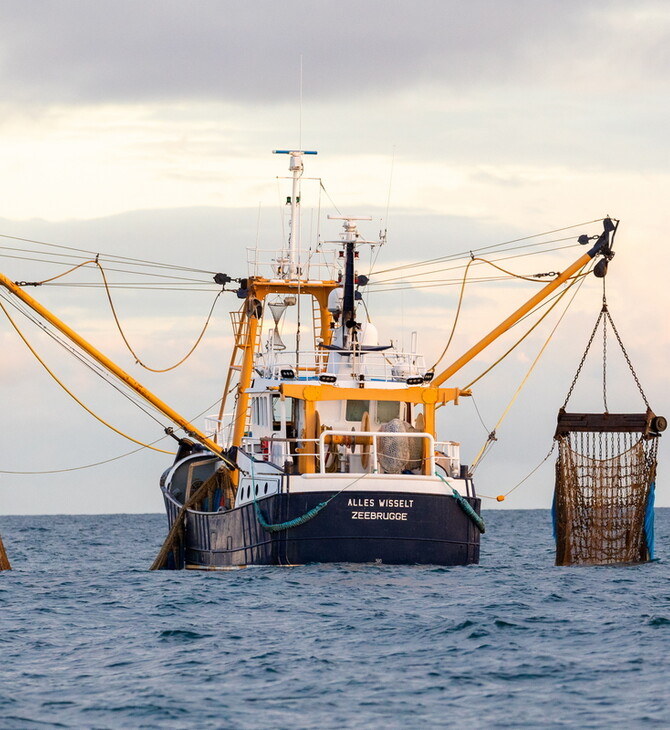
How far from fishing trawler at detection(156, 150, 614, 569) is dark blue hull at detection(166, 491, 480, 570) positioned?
0.9 inches

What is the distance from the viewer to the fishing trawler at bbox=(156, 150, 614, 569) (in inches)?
1207

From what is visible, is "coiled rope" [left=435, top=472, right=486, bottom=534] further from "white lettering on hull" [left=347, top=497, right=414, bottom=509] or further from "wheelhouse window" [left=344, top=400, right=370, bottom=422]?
"wheelhouse window" [left=344, top=400, right=370, bottom=422]

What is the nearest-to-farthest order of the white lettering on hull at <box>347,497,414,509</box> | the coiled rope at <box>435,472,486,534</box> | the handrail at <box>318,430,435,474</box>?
the white lettering on hull at <box>347,497,414,509</box> → the handrail at <box>318,430,435,474</box> → the coiled rope at <box>435,472,486,534</box>

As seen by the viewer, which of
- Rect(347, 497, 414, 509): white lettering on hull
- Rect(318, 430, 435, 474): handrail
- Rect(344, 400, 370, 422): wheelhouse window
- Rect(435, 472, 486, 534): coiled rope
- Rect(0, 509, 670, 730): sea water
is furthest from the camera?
Rect(344, 400, 370, 422): wheelhouse window

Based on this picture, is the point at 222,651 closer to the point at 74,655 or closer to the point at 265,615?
the point at 74,655

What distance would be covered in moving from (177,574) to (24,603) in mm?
7429

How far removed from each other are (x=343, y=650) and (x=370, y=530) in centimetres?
961

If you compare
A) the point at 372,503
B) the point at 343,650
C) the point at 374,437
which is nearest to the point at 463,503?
the point at 372,503

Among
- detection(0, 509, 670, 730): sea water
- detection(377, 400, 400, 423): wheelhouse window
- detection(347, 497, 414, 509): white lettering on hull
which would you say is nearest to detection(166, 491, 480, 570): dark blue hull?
detection(347, 497, 414, 509): white lettering on hull

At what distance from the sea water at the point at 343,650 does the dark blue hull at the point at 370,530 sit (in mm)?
351

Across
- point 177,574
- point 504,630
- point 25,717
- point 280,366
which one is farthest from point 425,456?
point 25,717

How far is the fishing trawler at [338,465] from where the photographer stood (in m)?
30.7

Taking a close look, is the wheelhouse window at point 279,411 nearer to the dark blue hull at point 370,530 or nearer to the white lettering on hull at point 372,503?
the dark blue hull at point 370,530

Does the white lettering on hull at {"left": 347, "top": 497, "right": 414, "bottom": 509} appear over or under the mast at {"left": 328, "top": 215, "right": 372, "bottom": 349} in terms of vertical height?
under
